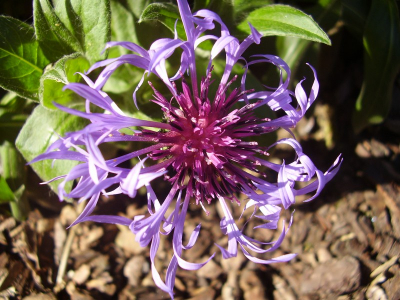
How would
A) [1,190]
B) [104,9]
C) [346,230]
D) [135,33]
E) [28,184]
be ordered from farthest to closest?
1. [346,230]
2. [28,184]
3. [1,190]
4. [135,33]
5. [104,9]

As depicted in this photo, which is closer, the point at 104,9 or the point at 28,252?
the point at 104,9

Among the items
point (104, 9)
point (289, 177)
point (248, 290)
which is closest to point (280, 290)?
point (248, 290)

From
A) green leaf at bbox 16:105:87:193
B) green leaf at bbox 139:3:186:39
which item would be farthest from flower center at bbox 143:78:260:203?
green leaf at bbox 16:105:87:193

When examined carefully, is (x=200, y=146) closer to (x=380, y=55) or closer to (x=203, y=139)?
(x=203, y=139)

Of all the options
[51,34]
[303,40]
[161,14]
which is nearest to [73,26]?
[51,34]

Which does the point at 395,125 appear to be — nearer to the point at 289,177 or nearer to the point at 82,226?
the point at 289,177
